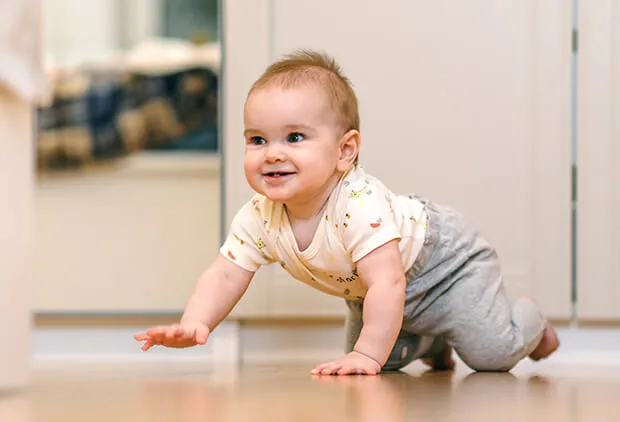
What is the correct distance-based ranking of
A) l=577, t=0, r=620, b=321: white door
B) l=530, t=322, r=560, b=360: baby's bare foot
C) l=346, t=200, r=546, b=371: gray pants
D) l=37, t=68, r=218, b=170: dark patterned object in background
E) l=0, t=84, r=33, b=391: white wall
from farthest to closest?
l=37, t=68, r=218, b=170: dark patterned object in background < l=577, t=0, r=620, b=321: white door < l=530, t=322, r=560, b=360: baby's bare foot < l=346, t=200, r=546, b=371: gray pants < l=0, t=84, r=33, b=391: white wall

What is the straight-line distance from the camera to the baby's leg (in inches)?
52.6

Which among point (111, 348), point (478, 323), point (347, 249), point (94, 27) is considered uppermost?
point (94, 27)

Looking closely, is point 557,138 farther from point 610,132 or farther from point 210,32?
point 210,32

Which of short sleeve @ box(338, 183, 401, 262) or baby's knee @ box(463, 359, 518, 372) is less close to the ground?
short sleeve @ box(338, 183, 401, 262)

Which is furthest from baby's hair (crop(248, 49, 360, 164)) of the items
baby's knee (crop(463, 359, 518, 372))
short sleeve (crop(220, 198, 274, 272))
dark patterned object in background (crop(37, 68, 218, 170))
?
dark patterned object in background (crop(37, 68, 218, 170))

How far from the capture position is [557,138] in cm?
160

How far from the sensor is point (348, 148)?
4.15 ft

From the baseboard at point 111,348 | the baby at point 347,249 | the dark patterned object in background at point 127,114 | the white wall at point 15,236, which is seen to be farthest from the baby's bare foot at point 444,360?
the dark patterned object in background at point 127,114

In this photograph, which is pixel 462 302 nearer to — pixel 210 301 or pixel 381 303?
pixel 381 303

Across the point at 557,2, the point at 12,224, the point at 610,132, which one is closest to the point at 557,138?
the point at 610,132

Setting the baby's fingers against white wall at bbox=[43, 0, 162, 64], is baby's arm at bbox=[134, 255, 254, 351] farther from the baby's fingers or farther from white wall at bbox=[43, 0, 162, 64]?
white wall at bbox=[43, 0, 162, 64]

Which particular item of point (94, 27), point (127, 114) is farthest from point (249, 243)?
point (94, 27)

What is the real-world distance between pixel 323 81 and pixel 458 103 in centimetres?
45

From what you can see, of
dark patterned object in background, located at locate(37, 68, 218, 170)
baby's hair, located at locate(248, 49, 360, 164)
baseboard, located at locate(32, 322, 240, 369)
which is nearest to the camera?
baby's hair, located at locate(248, 49, 360, 164)
